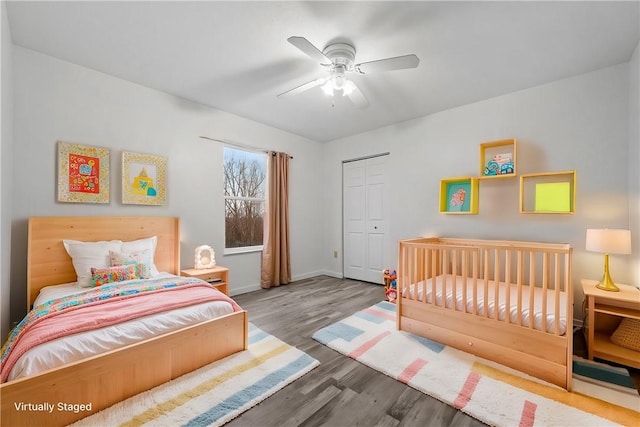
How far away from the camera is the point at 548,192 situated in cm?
279

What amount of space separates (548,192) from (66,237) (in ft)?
15.7

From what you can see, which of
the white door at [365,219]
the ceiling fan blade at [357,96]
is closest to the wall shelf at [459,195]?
the white door at [365,219]

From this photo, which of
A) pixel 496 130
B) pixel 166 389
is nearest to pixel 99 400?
pixel 166 389

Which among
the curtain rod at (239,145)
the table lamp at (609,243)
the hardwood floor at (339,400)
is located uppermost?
the curtain rod at (239,145)

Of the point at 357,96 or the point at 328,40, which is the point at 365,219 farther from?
the point at 328,40

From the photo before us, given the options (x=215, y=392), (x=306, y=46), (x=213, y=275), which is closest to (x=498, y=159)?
(x=306, y=46)

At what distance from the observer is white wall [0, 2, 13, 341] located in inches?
71.6

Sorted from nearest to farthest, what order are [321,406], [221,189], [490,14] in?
1. [321,406]
2. [490,14]
3. [221,189]

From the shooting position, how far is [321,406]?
5.27 feet

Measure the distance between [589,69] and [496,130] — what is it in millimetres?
871

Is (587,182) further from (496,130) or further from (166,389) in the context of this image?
(166,389)

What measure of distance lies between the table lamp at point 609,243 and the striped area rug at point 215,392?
246 cm

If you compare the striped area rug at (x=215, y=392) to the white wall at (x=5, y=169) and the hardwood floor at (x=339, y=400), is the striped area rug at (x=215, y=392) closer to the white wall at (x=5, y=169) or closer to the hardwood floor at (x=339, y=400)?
the hardwood floor at (x=339, y=400)

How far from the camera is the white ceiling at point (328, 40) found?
1.84m
